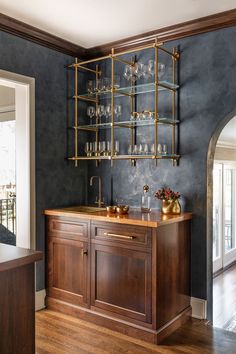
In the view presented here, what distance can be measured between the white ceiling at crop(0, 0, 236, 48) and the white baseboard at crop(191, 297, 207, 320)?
2.66 m

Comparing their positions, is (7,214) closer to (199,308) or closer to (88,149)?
(88,149)

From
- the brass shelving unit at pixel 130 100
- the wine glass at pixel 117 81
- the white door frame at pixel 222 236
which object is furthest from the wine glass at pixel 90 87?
the white door frame at pixel 222 236

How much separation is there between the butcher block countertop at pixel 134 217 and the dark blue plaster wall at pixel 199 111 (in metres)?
0.26

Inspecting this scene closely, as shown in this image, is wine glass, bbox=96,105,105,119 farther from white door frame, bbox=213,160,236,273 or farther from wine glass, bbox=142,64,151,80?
white door frame, bbox=213,160,236,273

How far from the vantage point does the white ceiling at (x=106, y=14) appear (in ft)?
9.83

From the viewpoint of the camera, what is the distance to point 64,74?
13.0 ft

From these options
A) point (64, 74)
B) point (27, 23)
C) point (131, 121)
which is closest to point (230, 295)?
point (131, 121)

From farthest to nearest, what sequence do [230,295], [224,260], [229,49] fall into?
[224,260]
[230,295]
[229,49]

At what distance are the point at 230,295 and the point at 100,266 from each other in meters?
2.60

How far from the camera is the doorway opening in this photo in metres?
5.66

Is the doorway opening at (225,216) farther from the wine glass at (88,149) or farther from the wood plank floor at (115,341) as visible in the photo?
the wine glass at (88,149)

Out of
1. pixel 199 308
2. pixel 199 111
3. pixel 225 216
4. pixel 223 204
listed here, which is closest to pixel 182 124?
pixel 199 111

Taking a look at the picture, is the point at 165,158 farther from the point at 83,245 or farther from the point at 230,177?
the point at 230,177

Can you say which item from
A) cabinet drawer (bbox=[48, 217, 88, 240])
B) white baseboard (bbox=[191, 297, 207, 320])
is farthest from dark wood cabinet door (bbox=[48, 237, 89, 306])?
white baseboard (bbox=[191, 297, 207, 320])
